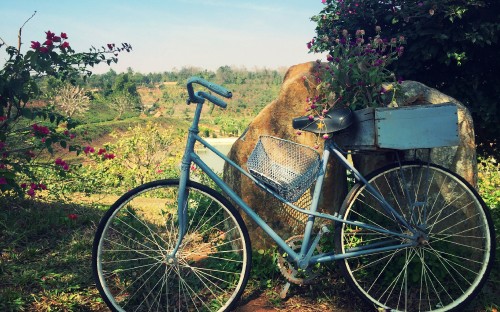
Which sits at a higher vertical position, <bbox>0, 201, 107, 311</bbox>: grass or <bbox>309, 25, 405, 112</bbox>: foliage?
<bbox>309, 25, 405, 112</bbox>: foliage

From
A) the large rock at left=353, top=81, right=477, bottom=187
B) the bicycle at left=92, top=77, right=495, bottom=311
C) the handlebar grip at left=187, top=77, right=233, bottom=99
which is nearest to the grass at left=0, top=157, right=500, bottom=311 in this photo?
the bicycle at left=92, top=77, right=495, bottom=311

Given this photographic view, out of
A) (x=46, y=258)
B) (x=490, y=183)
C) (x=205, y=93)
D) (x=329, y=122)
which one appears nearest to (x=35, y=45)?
(x=46, y=258)

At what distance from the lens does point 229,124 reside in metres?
45.4

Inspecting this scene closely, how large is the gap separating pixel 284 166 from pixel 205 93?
2.41 ft

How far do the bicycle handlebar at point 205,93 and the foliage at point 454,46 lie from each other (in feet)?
10.5

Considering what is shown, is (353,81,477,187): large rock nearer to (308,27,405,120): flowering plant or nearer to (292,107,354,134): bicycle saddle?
(308,27,405,120): flowering plant

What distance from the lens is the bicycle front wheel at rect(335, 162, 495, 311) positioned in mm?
2982

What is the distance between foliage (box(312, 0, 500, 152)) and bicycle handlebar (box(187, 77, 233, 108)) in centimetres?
321

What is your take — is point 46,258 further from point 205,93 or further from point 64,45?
point 205,93

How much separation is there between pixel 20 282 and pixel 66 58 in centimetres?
257

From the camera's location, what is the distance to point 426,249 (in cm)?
315

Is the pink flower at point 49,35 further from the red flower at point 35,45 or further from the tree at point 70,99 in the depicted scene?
the tree at point 70,99

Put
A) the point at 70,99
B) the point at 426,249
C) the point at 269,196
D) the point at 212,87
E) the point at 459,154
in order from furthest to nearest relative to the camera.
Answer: the point at 70,99 → the point at 269,196 → the point at 459,154 → the point at 426,249 → the point at 212,87

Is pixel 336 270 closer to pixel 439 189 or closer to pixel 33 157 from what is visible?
pixel 439 189
